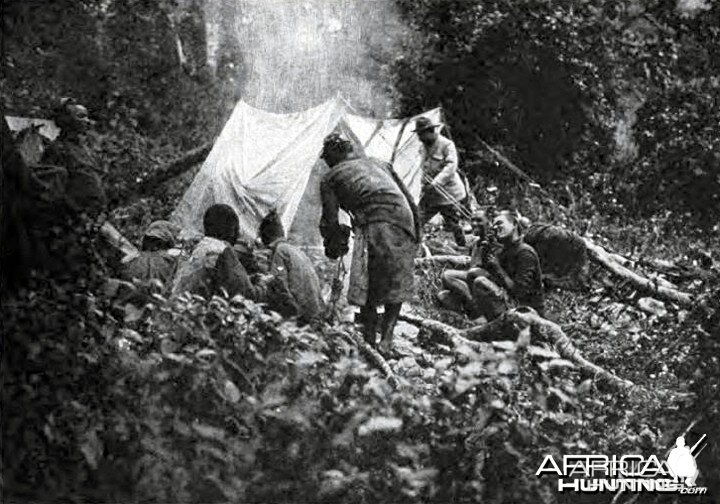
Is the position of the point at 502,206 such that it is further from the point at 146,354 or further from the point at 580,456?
the point at 146,354

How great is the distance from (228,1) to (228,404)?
1706 millimetres

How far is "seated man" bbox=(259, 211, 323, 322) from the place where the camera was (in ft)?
15.9

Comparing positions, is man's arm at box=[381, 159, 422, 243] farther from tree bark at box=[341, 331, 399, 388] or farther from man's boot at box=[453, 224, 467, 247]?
tree bark at box=[341, 331, 399, 388]

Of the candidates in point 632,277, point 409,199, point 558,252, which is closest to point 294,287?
point 409,199

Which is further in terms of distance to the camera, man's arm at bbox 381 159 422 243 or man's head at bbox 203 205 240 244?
man's arm at bbox 381 159 422 243

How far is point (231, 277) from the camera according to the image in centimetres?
484

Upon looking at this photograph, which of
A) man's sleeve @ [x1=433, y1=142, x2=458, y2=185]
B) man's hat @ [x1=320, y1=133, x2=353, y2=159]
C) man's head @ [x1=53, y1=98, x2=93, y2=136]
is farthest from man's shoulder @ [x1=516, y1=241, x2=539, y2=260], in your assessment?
man's head @ [x1=53, y1=98, x2=93, y2=136]

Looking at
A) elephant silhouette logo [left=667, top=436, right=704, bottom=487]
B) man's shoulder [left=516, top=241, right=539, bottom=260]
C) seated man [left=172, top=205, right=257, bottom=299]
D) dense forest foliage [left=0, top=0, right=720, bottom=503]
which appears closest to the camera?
dense forest foliage [left=0, top=0, right=720, bottom=503]

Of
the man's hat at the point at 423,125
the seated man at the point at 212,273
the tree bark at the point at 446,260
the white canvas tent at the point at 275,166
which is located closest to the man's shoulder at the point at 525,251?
the tree bark at the point at 446,260

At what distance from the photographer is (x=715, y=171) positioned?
514 centimetres

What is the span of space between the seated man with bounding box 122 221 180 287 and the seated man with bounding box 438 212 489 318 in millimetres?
1145

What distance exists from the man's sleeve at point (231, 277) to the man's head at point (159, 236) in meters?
0.22

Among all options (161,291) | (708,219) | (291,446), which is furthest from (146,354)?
(708,219)

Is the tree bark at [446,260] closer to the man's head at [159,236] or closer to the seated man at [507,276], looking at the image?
the seated man at [507,276]
